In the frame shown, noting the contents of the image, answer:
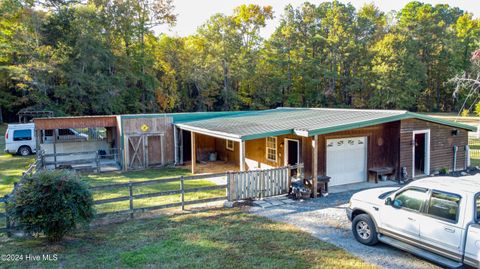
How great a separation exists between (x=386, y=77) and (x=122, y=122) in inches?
1495

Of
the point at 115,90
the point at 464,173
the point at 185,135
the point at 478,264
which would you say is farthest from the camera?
the point at 115,90

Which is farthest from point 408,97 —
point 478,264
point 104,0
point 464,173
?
point 478,264

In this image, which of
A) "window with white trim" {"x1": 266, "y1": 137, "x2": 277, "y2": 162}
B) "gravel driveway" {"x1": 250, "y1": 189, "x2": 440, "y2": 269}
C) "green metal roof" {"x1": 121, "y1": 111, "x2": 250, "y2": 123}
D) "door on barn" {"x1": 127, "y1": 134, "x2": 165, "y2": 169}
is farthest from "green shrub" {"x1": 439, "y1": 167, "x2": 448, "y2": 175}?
"door on barn" {"x1": 127, "y1": 134, "x2": 165, "y2": 169}

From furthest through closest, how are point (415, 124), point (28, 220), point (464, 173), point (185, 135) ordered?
1. point (185, 135)
2. point (464, 173)
3. point (415, 124)
4. point (28, 220)

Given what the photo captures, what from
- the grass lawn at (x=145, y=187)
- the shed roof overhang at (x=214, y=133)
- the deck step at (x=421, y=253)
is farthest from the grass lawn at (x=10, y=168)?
the deck step at (x=421, y=253)

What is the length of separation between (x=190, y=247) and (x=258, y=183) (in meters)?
3.82

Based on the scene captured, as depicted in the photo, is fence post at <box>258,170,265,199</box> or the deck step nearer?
the deck step

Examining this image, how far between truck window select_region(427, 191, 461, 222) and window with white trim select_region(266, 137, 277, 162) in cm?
802

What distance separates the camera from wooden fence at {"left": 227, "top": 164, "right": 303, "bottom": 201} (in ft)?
32.4

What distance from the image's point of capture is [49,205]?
22.1 feet

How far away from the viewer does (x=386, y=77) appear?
44844 mm

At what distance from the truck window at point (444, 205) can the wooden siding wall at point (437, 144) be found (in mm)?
7686

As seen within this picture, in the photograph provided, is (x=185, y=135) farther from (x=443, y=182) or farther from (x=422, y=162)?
(x=443, y=182)

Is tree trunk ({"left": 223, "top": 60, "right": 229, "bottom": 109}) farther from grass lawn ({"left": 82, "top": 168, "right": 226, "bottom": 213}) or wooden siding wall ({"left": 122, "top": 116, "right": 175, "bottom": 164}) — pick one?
grass lawn ({"left": 82, "top": 168, "right": 226, "bottom": 213})
